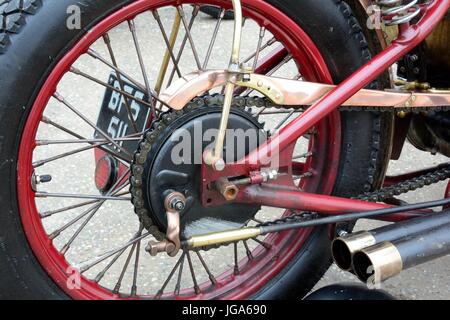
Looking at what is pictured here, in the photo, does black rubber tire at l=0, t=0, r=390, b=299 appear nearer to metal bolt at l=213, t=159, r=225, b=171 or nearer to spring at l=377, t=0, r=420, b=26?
spring at l=377, t=0, r=420, b=26

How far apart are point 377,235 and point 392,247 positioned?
0.18ft

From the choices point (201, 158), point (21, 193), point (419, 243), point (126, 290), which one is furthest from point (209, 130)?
point (126, 290)

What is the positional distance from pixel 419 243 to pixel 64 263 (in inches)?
33.4

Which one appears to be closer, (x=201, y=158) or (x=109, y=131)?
(x=201, y=158)

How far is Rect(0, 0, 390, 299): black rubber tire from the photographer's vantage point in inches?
52.1

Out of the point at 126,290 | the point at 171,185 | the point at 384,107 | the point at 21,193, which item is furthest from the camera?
the point at 126,290

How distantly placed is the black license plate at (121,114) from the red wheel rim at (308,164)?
0.35 metres

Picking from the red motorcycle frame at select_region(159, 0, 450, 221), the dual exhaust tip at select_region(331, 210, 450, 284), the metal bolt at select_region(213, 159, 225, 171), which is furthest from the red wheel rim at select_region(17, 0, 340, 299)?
the metal bolt at select_region(213, 159, 225, 171)

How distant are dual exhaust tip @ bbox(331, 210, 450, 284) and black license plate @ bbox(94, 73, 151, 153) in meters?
0.62

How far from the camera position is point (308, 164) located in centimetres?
182

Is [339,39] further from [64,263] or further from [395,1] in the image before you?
[64,263]

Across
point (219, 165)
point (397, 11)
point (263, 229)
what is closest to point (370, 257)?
point (263, 229)

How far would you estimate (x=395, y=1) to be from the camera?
1534 millimetres

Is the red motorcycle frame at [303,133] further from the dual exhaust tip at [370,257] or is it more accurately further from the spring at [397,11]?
the dual exhaust tip at [370,257]
